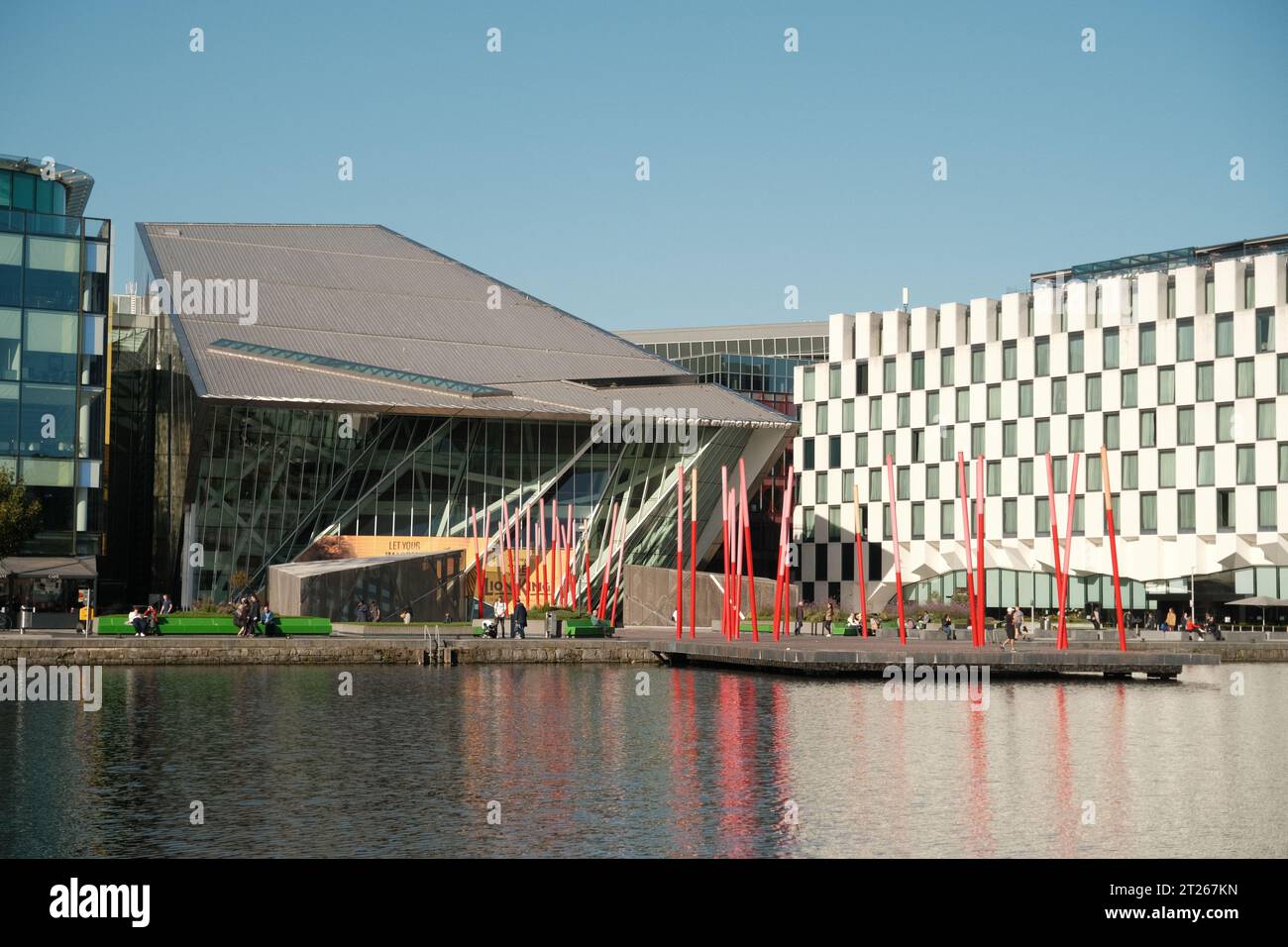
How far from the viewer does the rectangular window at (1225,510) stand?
79250 millimetres

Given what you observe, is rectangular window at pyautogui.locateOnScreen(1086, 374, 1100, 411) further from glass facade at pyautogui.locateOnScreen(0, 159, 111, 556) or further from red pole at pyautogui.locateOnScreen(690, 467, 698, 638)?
glass facade at pyautogui.locateOnScreen(0, 159, 111, 556)

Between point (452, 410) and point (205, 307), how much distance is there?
566 inches

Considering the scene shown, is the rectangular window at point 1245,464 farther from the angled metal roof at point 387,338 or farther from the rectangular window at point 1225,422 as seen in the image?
the angled metal roof at point 387,338

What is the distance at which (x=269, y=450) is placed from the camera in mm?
67688

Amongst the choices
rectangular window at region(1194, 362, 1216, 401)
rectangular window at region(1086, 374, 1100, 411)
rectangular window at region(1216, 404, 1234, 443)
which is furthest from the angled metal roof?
rectangular window at region(1216, 404, 1234, 443)

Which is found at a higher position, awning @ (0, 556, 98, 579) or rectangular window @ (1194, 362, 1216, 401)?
rectangular window @ (1194, 362, 1216, 401)

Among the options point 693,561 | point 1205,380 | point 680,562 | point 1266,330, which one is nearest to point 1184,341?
point 1205,380

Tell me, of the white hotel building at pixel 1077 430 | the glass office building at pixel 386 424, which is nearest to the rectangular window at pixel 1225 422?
the white hotel building at pixel 1077 430

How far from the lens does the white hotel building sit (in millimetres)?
78688

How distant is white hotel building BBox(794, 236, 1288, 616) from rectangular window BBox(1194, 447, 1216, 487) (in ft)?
0.23

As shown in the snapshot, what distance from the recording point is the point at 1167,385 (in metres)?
82.2

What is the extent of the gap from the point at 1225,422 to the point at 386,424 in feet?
137
